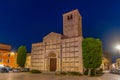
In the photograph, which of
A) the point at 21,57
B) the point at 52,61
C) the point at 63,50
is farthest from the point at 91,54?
the point at 21,57

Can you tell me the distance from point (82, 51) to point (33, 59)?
620 inches

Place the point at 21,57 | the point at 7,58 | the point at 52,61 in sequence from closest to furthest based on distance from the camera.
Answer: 1. the point at 52,61
2. the point at 21,57
3. the point at 7,58

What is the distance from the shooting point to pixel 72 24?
142 ft

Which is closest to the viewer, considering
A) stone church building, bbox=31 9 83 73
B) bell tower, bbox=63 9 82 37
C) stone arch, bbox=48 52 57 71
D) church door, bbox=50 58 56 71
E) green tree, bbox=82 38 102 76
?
green tree, bbox=82 38 102 76

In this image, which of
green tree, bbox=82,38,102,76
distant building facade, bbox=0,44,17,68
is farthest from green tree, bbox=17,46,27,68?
green tree, bbox=82,38,102,76

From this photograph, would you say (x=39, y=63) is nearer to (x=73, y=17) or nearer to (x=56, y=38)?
(x=56, y=38)

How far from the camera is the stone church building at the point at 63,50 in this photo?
37062mm

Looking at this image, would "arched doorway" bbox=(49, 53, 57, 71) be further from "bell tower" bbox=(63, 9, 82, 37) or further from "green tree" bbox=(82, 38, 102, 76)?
"green tree" bbox=(82, 38, 102, 76)

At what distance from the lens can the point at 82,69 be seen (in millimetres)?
35250

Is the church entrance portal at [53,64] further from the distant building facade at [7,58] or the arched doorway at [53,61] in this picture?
the distant building facade at [7,58]

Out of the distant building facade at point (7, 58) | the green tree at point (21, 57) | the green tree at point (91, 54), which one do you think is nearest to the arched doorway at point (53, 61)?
the green tree at point (91, 54)

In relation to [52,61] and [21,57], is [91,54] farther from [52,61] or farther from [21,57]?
[21,57]

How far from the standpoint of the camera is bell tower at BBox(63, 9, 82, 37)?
42406mm

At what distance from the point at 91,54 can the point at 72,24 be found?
463 inches
